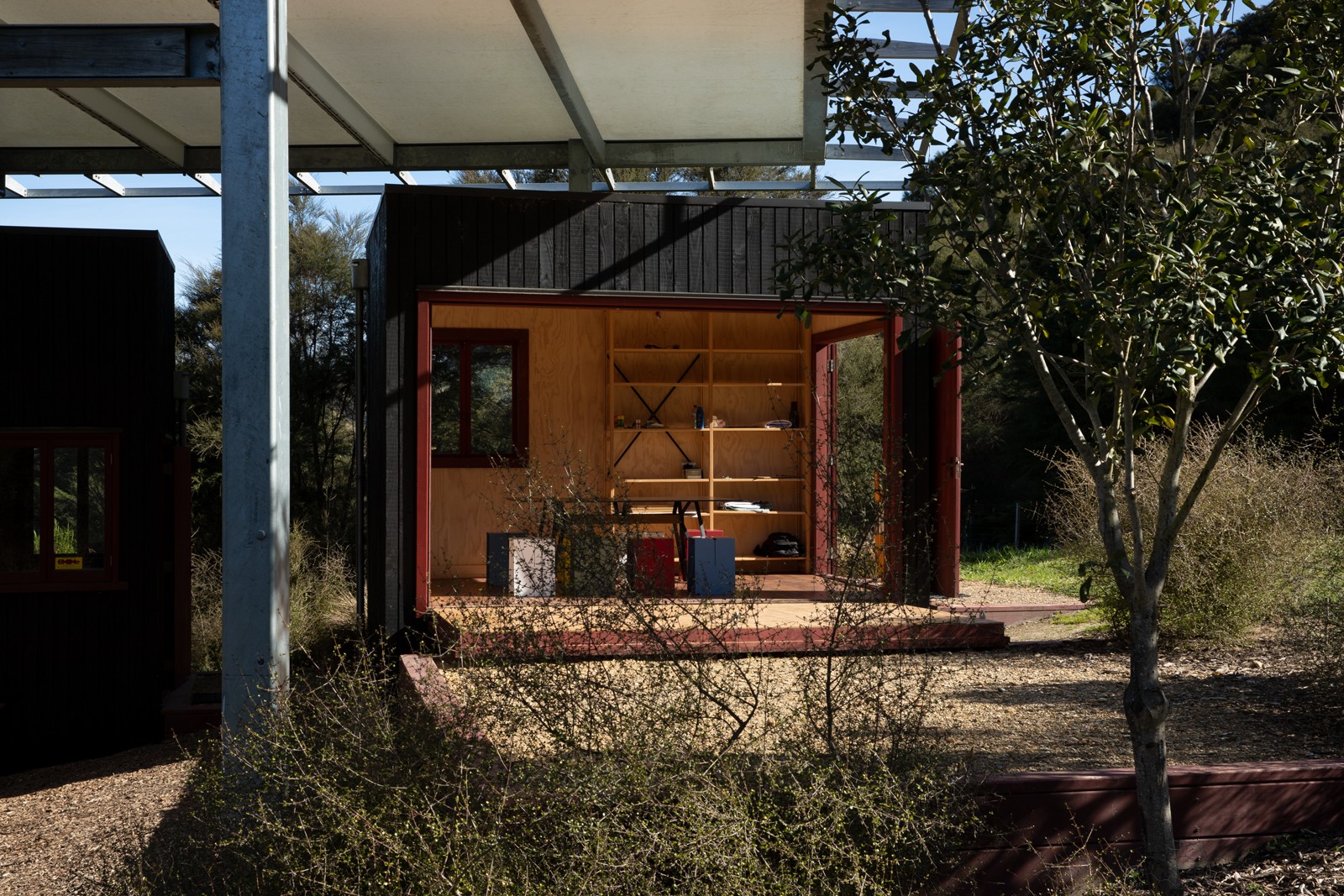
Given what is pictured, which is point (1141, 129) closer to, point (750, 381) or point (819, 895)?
point (819, 895)

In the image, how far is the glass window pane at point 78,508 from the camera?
8055mm

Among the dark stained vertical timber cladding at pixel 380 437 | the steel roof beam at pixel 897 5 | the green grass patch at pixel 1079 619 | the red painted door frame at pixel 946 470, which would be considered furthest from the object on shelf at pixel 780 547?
the steel roof beam at pixel 897 5

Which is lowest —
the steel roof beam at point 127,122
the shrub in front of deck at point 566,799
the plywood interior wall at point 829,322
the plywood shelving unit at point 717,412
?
the shrub in front of deck at point 566,799

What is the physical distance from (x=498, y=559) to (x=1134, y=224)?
630 centimetres

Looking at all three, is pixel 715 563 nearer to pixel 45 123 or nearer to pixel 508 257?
pixel 508 257

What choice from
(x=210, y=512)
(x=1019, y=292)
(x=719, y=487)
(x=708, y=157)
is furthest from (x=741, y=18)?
(x=210, y=512)

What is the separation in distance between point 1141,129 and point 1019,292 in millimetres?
979

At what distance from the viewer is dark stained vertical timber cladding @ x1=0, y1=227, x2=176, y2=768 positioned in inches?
314

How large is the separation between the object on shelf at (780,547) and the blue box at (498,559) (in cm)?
313

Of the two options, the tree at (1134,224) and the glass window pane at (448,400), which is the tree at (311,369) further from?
the tree at (1134,224)

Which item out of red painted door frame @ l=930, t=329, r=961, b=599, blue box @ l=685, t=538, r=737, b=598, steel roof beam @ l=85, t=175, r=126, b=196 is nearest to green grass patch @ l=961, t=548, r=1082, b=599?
red painted door frame @ l=930, t=329, r=961, b=599

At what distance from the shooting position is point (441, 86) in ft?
26.5

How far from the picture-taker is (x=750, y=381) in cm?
1187

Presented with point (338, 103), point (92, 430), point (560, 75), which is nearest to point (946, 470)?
point (560, 75)
